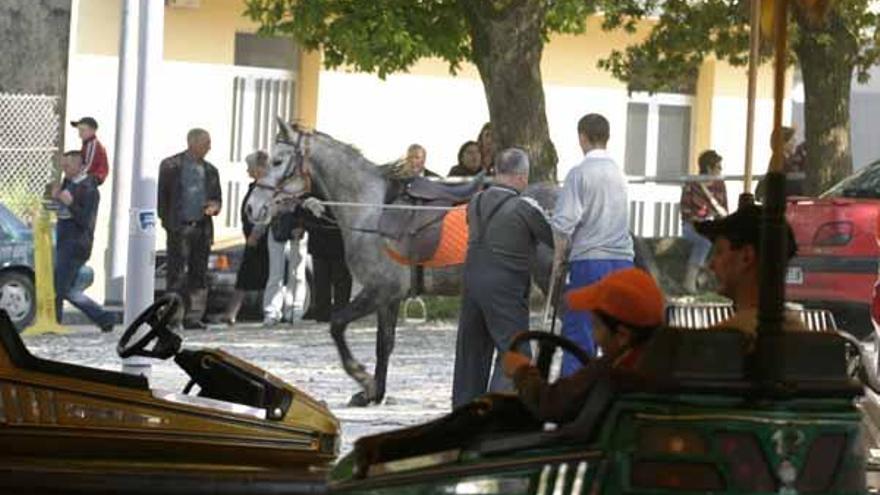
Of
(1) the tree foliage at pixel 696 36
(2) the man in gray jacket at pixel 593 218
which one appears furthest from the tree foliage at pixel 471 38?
(2) the man in gray jacket at pixel 593 218

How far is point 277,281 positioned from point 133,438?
56.8ft

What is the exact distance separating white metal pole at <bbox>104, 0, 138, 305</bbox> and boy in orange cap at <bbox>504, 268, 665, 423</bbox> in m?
15.3

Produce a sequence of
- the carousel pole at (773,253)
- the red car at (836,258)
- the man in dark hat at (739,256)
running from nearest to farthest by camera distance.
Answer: the carousel pole at (773,253) → the man in dark hat at (739,256) → the red car at (836,258)

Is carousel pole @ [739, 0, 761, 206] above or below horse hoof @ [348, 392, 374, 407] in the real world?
above

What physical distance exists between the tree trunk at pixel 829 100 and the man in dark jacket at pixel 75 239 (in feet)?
29.7

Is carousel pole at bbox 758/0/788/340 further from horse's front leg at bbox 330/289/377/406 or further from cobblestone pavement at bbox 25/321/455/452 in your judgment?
horse's front leg at bbox 330/289/377/406

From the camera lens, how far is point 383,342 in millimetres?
19641

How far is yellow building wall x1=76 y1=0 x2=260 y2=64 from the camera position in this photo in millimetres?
34312

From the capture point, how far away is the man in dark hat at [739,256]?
9359mm

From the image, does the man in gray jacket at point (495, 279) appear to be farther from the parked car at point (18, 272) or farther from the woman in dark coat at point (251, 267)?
the woman in dark coat at point (251, 267)

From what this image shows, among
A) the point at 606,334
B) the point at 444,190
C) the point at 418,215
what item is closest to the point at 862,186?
the point at 444,190

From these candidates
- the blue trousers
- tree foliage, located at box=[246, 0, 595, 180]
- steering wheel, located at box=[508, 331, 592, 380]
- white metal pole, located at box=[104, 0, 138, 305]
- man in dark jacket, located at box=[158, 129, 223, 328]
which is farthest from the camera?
tree foliage, located at box=[246, 0, 595, 180]

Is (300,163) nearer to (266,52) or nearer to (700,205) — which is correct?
(700,205)

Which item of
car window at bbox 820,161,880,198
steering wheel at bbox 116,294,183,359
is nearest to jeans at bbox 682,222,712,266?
car window at bbox 820,161,880,198
